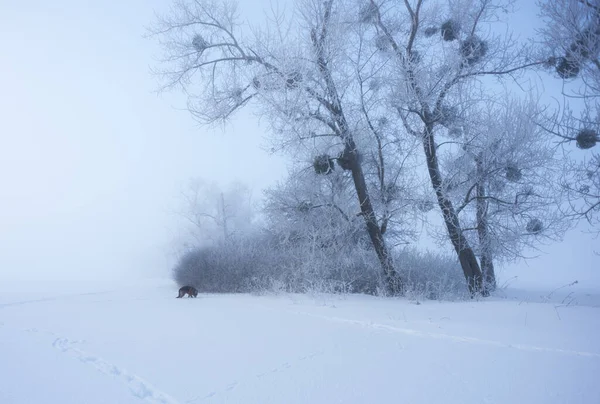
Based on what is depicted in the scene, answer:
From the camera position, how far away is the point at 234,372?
244cm

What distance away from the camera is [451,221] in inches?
322

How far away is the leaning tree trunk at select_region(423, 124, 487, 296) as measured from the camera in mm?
8234

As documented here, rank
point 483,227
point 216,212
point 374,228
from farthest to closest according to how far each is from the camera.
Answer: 1. point 216,212
2. point 483,227
3. point 374,228

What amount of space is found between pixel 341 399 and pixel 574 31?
7378 mm

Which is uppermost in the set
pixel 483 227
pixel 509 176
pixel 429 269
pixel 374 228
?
pixel 509 176

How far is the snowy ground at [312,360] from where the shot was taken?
2061 mm

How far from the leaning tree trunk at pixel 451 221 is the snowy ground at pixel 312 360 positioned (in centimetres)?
404

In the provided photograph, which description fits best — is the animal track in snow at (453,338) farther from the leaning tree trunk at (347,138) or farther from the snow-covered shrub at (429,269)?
the snow-covered shrub at (429,269)

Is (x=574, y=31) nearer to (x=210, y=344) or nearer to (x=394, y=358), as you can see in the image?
(x=394, y=358)

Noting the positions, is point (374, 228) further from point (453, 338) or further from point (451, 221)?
point (453, 338)

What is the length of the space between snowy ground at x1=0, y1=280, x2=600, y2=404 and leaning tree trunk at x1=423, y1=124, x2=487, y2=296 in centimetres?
404

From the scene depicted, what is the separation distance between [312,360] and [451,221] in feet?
21.8

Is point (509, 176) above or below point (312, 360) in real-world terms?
above

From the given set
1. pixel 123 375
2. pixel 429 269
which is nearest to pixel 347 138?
pixel 429 269
